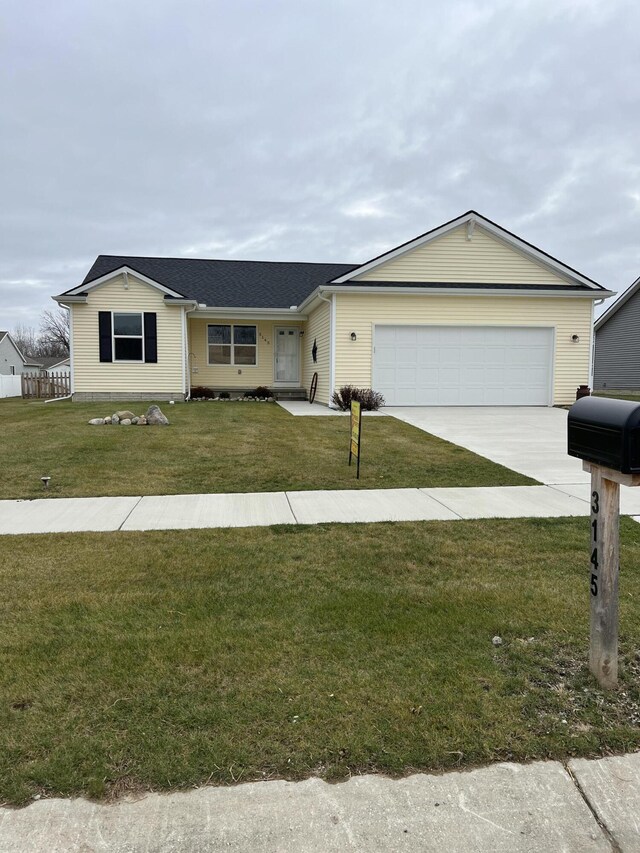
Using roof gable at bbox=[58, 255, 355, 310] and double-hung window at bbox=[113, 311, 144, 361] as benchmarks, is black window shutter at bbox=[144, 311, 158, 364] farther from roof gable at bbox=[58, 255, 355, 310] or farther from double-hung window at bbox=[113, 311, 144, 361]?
roof gable at bbox=[58, 255, 355, 310]

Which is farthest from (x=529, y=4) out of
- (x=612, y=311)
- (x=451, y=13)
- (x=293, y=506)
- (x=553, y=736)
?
(x=612, y=311)

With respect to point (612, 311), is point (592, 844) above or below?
below

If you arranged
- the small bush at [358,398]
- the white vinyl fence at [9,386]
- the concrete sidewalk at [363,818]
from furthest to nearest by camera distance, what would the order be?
the white vinyl fence at [9,386], the small bush at [358,398], the concrete sidewalk at [363,818]

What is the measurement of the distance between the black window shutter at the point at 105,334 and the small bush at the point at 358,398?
7743 mm

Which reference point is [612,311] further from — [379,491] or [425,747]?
[425,747]

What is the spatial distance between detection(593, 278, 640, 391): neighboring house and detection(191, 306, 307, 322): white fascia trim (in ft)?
66.7

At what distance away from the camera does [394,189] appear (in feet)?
88.2

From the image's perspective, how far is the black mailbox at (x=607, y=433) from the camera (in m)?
2.15

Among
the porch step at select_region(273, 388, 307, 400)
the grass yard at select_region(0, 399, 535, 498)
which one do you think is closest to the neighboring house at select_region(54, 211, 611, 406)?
the porch step at select_region(273, 388, 307, 400)

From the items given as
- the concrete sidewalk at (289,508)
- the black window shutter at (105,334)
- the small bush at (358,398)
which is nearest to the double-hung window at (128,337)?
the black window shutter at (105,334)

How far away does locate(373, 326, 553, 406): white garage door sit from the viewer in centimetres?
1582

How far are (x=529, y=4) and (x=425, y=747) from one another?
15775 millimetres

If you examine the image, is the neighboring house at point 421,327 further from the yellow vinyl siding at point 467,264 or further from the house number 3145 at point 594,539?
the house number 3145 at point 594,539

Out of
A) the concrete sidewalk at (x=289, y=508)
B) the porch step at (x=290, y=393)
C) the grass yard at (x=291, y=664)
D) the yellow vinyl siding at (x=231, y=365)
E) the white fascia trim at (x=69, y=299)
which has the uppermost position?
the white fascia trim at (x=69, y=299)
